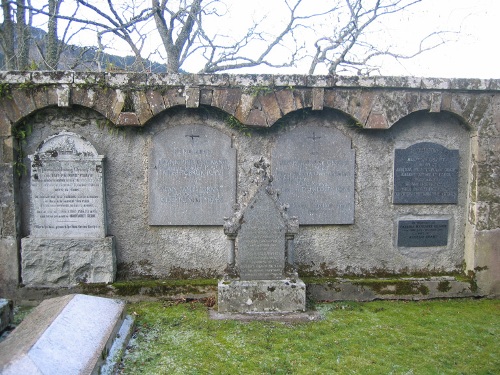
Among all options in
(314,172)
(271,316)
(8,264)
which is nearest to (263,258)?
(271,316)

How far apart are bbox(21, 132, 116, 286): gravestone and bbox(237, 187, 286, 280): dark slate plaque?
1641 mm

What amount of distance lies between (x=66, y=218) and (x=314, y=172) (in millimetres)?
3002

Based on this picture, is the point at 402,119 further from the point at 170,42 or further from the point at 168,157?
the point at 170,42

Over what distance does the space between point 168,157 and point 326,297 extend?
254 cm

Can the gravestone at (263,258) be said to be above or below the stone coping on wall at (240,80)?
below

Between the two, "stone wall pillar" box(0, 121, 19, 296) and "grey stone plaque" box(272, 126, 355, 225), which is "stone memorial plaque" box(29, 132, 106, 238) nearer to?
"stone wall pillar" box(0, 121, 19, 296)

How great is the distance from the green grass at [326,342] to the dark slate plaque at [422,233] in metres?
0.83

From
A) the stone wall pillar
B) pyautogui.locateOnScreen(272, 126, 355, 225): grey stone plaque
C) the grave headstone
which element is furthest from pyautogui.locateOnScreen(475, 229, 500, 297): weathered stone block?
the stone wall pillar

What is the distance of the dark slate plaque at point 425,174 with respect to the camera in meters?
5.16

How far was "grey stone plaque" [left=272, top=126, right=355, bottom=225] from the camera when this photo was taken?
5082 millimetres

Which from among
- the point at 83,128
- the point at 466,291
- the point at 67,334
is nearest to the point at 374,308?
the point at 466,291

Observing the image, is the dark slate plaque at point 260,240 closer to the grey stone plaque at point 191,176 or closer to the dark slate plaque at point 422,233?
the grey stone plaque at point 191,176

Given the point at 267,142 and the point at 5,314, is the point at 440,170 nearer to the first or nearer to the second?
the point at 267,142

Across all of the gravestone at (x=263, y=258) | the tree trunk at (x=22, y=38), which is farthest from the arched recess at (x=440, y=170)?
the tree trunk at (x=22, y=38)
